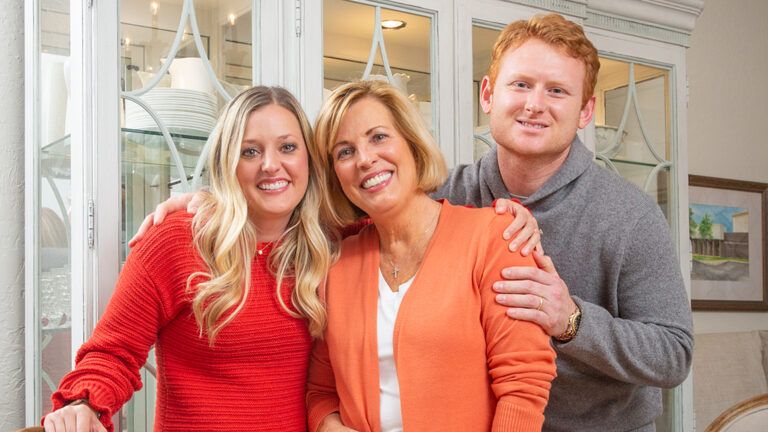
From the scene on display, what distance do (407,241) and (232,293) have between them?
36 centimetres

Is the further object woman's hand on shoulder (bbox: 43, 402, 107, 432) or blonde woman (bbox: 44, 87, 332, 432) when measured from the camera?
blonde woman (bbox: 44, 87, 332, 432)

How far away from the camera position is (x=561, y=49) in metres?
1.57

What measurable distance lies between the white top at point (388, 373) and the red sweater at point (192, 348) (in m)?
0.22

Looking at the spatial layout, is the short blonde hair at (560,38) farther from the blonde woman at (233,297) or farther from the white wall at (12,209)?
the white wall at (12,209)

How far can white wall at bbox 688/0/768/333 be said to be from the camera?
3613 mm

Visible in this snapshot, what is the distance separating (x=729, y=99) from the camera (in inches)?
147

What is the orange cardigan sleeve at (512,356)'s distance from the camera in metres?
1.25

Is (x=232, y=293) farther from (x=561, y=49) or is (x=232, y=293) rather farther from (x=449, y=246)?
(x=561, y=49)

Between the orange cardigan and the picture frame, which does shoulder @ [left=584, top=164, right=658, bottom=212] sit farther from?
the picture frame

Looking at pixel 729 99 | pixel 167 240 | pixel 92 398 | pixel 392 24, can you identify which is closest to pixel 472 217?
pixel 167 240

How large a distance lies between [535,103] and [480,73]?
71 centimetres

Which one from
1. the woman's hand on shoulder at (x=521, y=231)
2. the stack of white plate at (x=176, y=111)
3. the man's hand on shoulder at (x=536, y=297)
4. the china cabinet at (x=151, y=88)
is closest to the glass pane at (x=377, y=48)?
the china cabinet at (x=151, y=88)

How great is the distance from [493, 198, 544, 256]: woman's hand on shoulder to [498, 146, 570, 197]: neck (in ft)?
0.73

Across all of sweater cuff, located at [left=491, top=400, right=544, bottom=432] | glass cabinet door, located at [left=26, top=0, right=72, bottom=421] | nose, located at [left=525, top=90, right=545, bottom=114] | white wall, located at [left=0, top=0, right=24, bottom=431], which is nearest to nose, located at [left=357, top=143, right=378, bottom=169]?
nose, located at [left=525, top=90, right=545, bottom=114]
